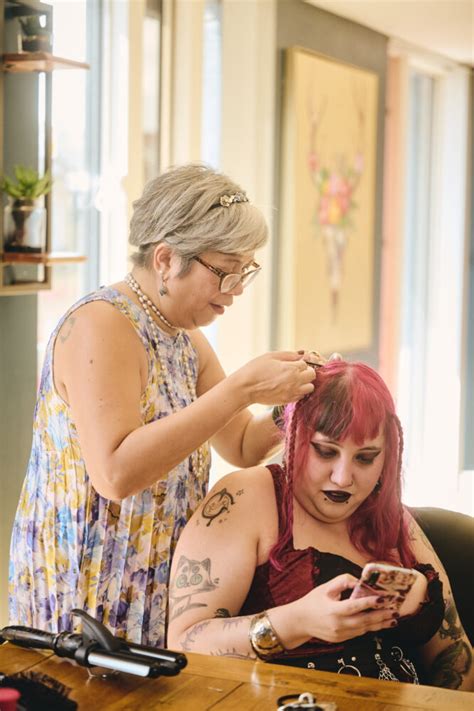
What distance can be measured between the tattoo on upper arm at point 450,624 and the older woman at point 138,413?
18.9 inches

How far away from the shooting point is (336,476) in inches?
74.7

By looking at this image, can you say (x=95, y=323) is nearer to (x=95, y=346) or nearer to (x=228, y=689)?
(x=95, y=346)

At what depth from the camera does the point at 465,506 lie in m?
6.41

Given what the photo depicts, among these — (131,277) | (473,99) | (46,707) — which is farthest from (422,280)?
(46,707)

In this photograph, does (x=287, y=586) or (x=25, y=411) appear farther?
(x=25, y=411)

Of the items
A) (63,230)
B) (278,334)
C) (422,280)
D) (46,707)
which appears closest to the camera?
(46,707)

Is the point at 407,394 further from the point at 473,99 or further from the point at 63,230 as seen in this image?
the point at 63,230

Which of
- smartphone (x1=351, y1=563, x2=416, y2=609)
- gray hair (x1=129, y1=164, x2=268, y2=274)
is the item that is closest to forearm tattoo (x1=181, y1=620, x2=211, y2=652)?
smartphone (x1=351, y1=563, x2=416, y2=609)

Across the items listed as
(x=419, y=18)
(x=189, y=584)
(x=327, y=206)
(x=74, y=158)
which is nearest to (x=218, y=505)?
(x=189, y=584)

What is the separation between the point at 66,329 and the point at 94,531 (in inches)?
15.3

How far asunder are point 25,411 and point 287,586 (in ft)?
4.90

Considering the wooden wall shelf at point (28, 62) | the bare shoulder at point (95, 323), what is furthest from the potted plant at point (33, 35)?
the bare shoulder at point (95, 323)

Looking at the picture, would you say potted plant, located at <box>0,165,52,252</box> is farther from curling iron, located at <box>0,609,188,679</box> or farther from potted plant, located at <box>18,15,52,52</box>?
curling iron, located at <box>0,609,188,679</box>

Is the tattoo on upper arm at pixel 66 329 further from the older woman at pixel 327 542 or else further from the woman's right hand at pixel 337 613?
the woman's right hand at pixel 337 613
